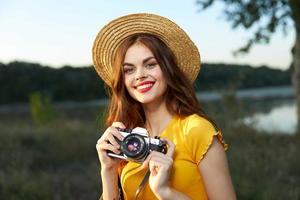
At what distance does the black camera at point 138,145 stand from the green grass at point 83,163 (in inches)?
58.2

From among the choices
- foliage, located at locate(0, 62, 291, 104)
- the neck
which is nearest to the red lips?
the neck

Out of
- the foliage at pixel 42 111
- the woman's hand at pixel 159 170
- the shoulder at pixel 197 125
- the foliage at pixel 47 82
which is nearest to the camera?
the woman's hand at pixel 159 170

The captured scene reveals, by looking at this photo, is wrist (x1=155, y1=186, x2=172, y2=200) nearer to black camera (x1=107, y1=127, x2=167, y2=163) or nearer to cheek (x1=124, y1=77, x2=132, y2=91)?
black camera (x1=107, y1=127, x2=167, y2=163)

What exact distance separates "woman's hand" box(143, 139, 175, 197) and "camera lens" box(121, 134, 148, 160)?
3 centimetres

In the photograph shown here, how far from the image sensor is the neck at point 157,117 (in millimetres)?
1921

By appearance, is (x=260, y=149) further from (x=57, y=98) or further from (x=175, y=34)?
(x=57, y=98)

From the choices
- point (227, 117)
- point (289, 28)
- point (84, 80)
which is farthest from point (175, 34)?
point (84, 80)

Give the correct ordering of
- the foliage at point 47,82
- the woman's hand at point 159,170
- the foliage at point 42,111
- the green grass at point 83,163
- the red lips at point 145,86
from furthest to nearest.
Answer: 1. the foliage at point 47,82
2. the foliage at point 42,111
3. the green grass at point 83,163
4. the red lips at point 145,86
5. the woman's hand at point 159,170

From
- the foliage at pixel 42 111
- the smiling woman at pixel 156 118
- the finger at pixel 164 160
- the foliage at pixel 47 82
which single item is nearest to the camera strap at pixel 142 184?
the smiling woman at pixel 156 118

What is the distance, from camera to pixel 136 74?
184 cm

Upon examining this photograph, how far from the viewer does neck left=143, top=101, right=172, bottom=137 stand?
1.92 metres

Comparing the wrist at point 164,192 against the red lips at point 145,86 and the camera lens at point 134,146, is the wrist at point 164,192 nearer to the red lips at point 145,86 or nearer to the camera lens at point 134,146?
the camera lens at point 134,146

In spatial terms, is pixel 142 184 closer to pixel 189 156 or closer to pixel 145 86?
pixel 189 156

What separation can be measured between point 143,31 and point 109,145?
48 centimetres
